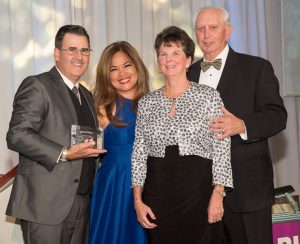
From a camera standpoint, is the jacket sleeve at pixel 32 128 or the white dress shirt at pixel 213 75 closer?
the jacket sleeve at pixel 32 128

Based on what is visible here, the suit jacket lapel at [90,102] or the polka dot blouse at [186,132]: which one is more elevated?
the suit jacket lapel at [90,102]

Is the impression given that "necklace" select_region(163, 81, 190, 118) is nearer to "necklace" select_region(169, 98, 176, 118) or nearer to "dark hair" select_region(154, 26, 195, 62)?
"necklace" select_region(169, 98, 176, 118)

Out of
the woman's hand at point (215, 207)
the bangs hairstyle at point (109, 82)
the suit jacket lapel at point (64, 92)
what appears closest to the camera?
the woman's hand at point (215, 207)

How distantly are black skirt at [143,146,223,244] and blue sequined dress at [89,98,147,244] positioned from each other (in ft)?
1.43

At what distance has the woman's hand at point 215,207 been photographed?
2.47 metres

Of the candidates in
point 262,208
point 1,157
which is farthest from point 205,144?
point 1,157

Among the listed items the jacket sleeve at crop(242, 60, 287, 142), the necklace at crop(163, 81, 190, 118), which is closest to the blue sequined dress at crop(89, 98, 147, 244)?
the necklace at crop(163, 81, 190, 118)

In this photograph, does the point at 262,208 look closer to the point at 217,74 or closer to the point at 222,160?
the point at 222,160

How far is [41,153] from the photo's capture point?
251cm

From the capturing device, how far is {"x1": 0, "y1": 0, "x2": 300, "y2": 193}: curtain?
4.40 m

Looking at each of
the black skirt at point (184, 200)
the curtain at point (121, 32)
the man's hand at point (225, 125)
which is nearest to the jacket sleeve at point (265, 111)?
the man's hand at point (225, 125)

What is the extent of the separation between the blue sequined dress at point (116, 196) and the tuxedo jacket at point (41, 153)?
1.27ft

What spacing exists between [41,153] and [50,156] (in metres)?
0.05

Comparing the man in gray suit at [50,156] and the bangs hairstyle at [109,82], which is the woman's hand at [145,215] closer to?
the man in gray suit at [50,156]
